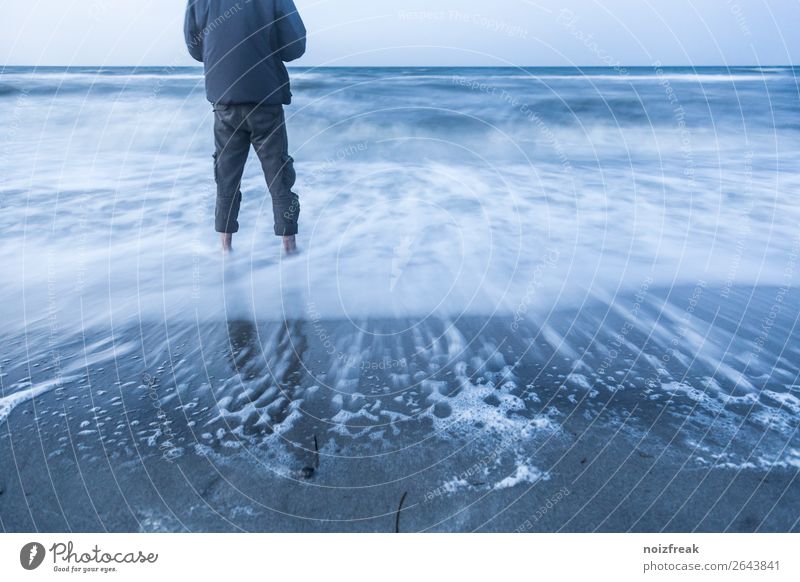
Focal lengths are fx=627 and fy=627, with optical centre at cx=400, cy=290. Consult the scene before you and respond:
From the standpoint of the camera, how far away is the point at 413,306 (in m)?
2.64

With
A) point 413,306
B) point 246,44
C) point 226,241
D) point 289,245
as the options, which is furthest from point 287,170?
point 413,306

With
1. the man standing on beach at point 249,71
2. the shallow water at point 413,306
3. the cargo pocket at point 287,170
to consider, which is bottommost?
the shallow water at point 413,306

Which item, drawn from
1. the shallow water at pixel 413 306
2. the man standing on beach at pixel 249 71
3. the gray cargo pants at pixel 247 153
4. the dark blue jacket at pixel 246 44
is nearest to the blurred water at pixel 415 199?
the shallow water at pixel 413 306

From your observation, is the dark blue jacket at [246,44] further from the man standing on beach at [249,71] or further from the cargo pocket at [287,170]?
the cargo pocket at [287,170]

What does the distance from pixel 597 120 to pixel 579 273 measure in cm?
531

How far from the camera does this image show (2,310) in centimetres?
254

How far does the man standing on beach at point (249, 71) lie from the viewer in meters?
2.79

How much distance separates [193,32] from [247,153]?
0.59 m

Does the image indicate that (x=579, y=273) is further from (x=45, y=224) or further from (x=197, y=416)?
(x=45, y=224)

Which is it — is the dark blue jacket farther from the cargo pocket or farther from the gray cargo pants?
the cargo pocket

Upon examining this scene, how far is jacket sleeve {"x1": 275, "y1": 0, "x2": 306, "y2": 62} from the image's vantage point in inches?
110

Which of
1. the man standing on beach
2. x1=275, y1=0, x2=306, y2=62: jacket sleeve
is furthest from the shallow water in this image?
x1=275, y1=0, x2=306, y2=62: jacket sleeve

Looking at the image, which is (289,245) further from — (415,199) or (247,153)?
(415,199)

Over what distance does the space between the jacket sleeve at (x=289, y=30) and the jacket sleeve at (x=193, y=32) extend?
388mm
